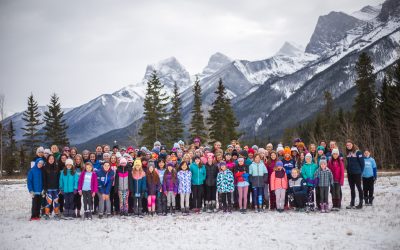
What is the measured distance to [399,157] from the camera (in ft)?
121

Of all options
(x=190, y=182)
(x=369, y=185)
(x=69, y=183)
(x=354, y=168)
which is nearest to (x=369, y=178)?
(x=369, y=185)

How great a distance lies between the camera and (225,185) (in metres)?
12.2

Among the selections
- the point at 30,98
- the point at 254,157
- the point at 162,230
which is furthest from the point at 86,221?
→ the point at 30,98

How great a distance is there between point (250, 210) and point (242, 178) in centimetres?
124

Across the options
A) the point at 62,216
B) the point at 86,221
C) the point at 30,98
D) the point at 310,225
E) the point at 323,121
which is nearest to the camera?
the point at 310,225

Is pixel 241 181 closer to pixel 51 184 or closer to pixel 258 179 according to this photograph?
pixel 258 179

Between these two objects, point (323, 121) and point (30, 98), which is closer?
point (30, 98)

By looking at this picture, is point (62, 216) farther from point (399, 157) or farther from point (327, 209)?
point (399, 157)

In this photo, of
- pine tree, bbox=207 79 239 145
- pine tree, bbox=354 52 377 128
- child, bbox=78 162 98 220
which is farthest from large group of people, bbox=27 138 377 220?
pine tree, bbox=354 52 377 128

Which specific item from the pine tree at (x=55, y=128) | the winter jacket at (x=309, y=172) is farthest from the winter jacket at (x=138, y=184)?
the pine tree at (x=55, y=128)

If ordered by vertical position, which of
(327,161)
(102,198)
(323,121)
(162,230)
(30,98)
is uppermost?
(30,98)

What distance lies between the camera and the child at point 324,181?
37.7ft

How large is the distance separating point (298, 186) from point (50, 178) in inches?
343

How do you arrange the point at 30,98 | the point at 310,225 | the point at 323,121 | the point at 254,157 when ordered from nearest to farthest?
1. the point at 310,225
2. the point at 254,157
3. the point at 30,98
4. the point at 323,121
